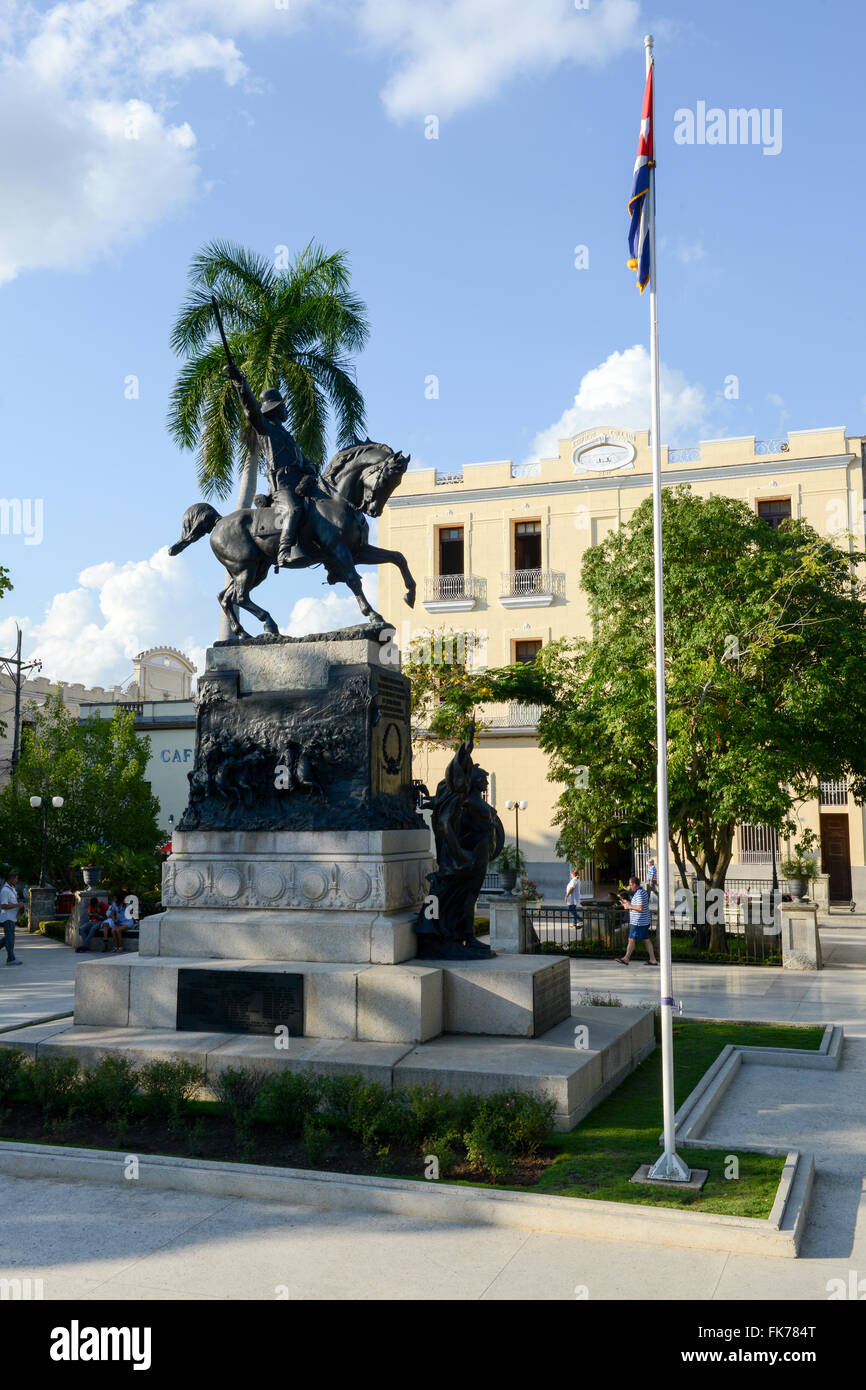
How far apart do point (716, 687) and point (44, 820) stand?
61.2ft

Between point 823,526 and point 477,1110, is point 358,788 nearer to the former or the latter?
point 477,1110

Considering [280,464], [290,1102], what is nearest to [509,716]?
[280,464]

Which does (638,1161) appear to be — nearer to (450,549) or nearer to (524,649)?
(524,649)

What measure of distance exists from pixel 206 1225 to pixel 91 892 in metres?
18.7

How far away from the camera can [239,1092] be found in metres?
8.24

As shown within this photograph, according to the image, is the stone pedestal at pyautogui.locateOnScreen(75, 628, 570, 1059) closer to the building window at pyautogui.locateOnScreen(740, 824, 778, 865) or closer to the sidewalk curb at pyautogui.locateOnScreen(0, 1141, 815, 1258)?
the sidewalk curb at pyautogui.locateOnScreen(0, 1141, 815, 1258)

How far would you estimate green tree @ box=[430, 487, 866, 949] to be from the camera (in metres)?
19.4

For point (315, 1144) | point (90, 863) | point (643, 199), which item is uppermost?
point (643, 199)

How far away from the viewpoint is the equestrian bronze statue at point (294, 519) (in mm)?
11672

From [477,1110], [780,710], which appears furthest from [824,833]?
[477,1110]

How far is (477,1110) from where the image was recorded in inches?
297

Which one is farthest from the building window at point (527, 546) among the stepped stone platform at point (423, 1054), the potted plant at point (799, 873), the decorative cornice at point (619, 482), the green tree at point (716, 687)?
the stepped stone platform at point (423, 1054)

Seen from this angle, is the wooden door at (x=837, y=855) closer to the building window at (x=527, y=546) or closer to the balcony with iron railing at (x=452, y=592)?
the building window at (x=527, y=546)
